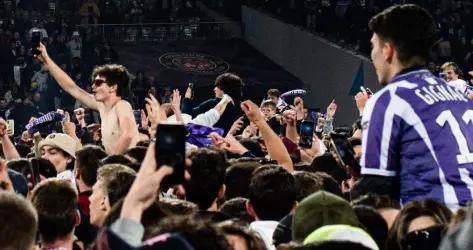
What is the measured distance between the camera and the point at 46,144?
709cm

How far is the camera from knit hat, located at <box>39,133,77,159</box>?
7090mm

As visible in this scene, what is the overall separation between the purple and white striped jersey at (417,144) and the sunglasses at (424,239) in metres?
0.69

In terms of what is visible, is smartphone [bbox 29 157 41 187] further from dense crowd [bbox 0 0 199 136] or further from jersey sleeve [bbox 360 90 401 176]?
dense crowd [bbox 0 0 199 136]

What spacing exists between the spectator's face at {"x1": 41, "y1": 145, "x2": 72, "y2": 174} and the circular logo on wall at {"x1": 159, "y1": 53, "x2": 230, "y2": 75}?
1349 centimetres

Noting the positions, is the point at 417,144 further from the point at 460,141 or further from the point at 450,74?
the point at 450,74

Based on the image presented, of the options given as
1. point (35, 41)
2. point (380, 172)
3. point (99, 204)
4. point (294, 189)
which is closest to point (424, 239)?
point (380, 172)

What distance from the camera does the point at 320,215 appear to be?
3340 millimetres

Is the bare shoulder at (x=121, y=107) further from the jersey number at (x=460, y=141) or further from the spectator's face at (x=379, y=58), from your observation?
the jersey number at (x=460, y=141)

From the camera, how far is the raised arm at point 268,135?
5496mm

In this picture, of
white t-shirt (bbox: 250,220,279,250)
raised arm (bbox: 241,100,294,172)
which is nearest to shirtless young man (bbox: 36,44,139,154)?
raised arm (bbox: 241,100,294,172)

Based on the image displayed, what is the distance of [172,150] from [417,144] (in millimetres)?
1762

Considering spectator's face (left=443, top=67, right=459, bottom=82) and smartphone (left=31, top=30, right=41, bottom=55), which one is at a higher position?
smartphone (left=31, top=30, right=41, bottom=55)

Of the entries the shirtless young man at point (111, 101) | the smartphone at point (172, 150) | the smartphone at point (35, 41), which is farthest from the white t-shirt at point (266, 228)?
the smartphone at point (35, 41)

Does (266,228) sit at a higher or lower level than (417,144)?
lower
